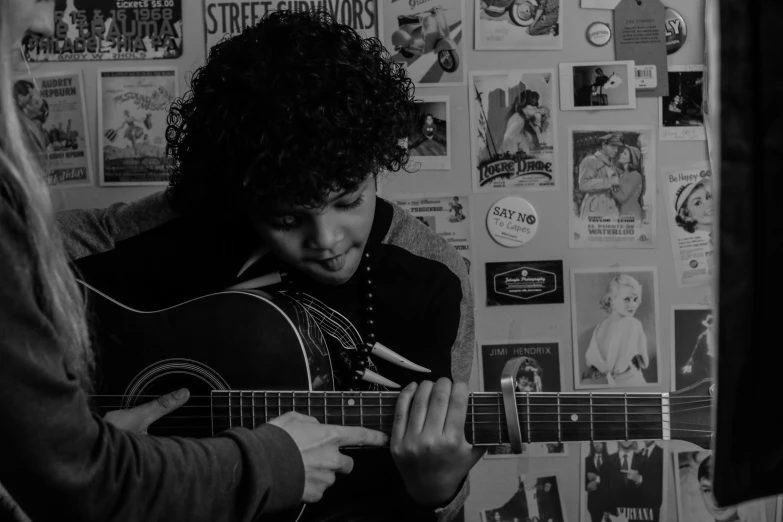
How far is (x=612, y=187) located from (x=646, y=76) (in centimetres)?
21

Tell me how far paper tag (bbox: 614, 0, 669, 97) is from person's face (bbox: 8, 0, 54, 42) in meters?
0.99

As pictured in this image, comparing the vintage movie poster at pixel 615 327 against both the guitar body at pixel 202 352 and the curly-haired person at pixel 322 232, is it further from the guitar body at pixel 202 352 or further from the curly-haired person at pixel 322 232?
the guitar body at pixel 202 352

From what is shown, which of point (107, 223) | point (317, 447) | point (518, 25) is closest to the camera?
point (317, 447)

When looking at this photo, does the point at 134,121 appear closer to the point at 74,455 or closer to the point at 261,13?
the point at 261,13

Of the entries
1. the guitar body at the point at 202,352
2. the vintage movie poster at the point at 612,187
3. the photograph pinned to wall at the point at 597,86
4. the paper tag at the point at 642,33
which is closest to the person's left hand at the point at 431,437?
the guitar body at the point at 202,352

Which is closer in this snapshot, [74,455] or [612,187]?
[74,455]

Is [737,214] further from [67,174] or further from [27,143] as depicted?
[67,174]

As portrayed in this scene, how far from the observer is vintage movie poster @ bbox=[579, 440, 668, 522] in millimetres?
1395

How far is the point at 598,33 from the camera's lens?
134cm

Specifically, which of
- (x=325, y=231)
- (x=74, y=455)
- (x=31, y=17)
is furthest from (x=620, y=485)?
(x=31, y=17)

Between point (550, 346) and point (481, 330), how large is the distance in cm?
13

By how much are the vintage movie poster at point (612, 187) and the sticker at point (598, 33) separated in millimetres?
154

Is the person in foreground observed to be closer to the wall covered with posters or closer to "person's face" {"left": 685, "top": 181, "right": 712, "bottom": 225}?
the wall covered with posters

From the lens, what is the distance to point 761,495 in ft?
1.31
